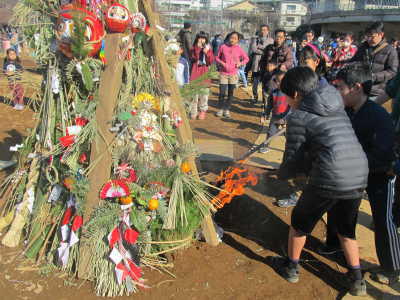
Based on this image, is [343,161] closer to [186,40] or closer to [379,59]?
[379,59]

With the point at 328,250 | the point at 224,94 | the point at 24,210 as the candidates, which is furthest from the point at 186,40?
the point at 328,250

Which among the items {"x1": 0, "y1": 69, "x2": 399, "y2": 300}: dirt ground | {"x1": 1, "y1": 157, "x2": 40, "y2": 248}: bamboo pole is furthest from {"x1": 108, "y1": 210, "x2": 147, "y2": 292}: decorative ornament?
{"x1": 1, "y1": 157, "x2": 40, "y2": 248}: bamboo pole

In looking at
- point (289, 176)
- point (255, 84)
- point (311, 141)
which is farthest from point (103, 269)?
point (255, 84)

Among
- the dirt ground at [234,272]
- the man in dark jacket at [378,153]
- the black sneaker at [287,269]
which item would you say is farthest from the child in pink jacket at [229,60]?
the black sneaker at [287,269]

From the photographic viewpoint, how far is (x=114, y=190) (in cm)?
262

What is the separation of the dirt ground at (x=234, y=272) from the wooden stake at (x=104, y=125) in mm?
413

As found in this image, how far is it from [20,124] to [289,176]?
20.0ft

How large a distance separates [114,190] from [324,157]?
1.53 meters

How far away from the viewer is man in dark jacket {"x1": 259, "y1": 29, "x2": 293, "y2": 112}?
6.65 metres

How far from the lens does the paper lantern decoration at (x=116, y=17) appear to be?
257 cm

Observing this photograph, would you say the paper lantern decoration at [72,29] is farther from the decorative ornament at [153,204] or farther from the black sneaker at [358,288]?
the black sneaker at [358,288]

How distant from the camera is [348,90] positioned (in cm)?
283

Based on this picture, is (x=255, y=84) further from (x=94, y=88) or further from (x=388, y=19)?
(x=388, y=19)

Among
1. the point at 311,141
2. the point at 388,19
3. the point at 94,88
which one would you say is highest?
the point at 388,19
